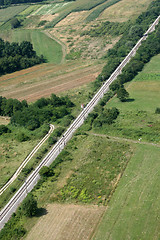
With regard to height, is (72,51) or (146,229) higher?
(72,51)

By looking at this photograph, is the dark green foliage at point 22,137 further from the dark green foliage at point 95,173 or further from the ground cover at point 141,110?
the ground cover at point 141,110

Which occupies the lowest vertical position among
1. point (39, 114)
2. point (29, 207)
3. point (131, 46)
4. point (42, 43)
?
point (29, 207)

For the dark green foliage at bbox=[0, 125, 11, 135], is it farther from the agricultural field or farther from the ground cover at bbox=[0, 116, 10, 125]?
the ground cover at bbox=[0, 116, 10, 125]

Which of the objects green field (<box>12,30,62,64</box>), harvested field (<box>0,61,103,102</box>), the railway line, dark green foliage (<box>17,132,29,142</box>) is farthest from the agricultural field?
green field (<box>12,30,62,64</box>)

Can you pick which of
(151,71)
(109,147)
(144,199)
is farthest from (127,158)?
(151,71)

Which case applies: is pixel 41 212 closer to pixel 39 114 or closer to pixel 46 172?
pixel 46 172

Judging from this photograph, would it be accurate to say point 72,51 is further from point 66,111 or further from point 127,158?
point 127,158

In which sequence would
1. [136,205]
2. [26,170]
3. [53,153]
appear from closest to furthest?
[136,205] → [26,170] → [53,153]

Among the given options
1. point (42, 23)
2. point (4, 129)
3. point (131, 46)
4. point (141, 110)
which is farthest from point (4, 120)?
point (42, 23)
